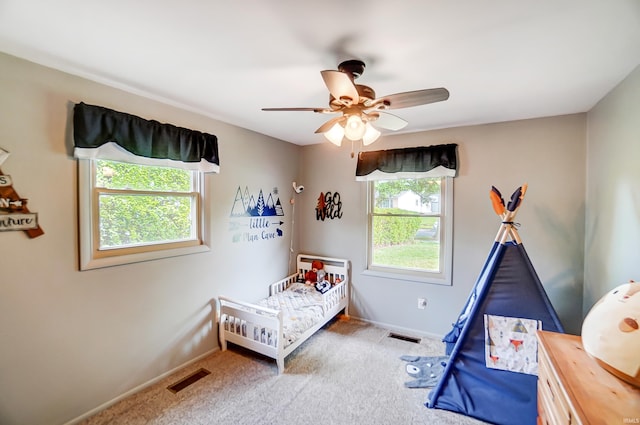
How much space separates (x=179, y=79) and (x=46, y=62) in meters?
0.77

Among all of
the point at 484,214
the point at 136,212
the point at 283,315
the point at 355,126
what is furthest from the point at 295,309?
the point at 484,214

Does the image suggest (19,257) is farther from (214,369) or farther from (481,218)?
(481,218)

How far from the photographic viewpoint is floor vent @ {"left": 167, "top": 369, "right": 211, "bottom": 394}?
235cm

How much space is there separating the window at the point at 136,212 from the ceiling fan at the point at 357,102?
136cm

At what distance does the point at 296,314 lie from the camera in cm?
305

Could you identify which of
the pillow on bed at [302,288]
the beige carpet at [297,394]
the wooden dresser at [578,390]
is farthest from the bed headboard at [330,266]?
the wooden dresser at [578,390]

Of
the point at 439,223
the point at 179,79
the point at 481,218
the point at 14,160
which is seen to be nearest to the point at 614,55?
the point at 481,218

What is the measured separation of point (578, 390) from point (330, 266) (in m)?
2.94

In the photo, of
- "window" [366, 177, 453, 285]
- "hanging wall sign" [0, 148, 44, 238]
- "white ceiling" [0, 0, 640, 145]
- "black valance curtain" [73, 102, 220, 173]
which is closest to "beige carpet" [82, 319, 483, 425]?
"window" [366, 177, 453, 285]

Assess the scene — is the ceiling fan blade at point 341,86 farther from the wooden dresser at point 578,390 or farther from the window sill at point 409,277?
the window sill at point 409,277

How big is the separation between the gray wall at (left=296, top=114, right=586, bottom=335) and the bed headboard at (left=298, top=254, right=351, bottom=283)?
119 mm

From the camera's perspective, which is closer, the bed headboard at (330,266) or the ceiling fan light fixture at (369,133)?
the ceiling fan light fixture at (369,133)

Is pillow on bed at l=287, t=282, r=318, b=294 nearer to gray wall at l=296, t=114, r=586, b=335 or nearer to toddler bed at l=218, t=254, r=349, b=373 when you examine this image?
toddler bed at l=218, t=254, r=349, b=373

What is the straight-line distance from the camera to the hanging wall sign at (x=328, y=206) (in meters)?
3.92
